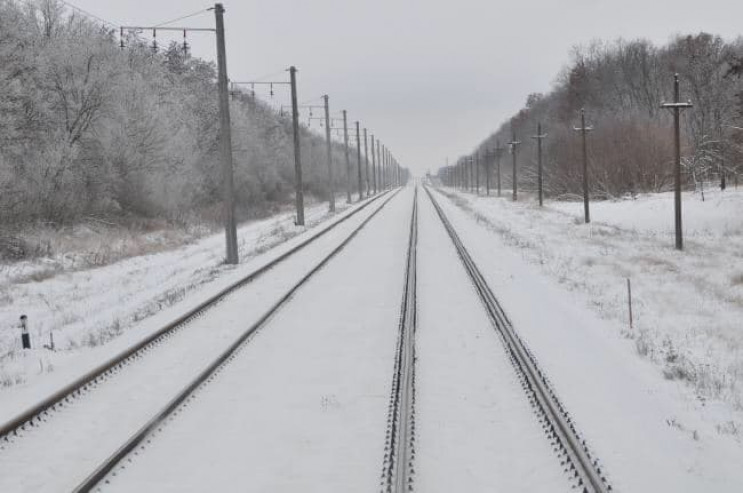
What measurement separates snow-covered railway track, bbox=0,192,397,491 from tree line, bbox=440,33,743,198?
29262 millimetres

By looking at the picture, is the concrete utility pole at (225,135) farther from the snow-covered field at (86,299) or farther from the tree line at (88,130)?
the tree line at (88,130)

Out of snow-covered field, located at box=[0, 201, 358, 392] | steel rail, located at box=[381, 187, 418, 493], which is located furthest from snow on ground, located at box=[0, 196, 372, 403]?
steel rail, located at box=[381, 187, 418, 493]

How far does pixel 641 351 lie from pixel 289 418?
5185 millimetres

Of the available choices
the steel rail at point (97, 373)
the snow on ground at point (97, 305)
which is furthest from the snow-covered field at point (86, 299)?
the steel rail at point (97, 373)

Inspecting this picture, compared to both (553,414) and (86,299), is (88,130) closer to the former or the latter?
(86,299)

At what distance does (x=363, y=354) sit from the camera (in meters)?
8.63

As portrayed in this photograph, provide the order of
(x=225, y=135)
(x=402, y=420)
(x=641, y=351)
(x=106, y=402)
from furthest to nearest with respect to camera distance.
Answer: (x=225, y=135) < (x=641, y=351) < (x=106, y=402) < (x=402, y=420)

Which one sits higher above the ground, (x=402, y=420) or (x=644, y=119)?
(x=644, y=119)

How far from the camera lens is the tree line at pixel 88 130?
2506 cm

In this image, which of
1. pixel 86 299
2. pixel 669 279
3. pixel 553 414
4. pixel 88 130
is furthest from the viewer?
pixel 88 130

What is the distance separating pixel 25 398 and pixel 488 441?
5150 mm

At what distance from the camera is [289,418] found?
6422 mm

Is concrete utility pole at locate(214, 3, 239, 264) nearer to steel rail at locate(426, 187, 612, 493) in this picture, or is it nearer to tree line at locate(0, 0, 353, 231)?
tree line at locate(0, 0, 353, 231)

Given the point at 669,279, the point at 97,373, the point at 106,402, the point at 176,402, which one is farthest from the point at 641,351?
the point at 669,279
